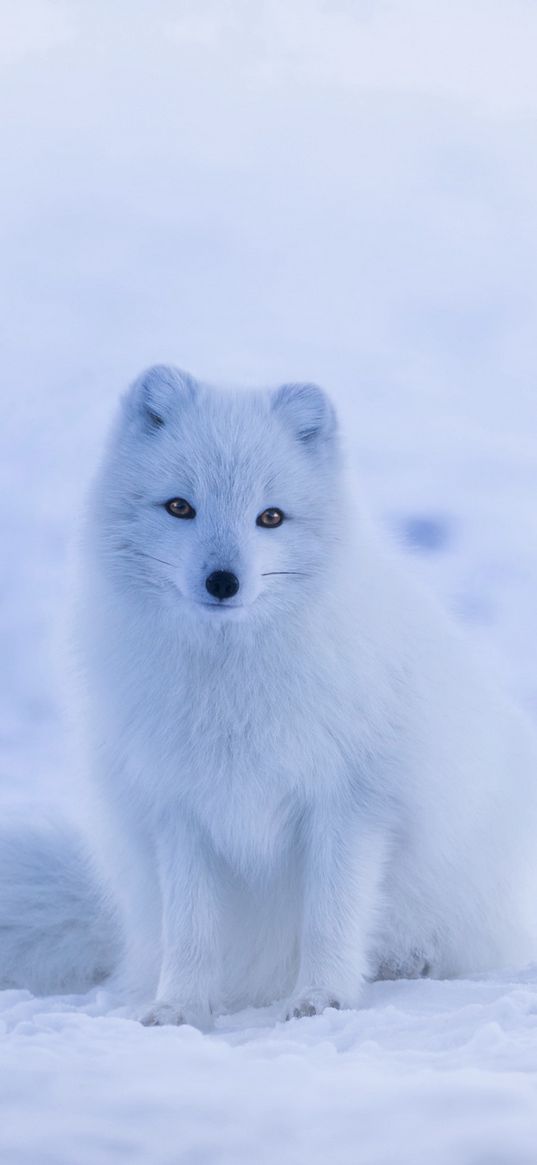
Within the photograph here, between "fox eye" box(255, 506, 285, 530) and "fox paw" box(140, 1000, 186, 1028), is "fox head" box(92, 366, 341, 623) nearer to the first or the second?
"fox eye" box(255, 506, 285, 530)

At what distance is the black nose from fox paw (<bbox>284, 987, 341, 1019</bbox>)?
0.65 m

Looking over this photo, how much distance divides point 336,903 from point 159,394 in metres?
0.88

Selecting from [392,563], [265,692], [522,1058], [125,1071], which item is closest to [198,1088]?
[125,1071]

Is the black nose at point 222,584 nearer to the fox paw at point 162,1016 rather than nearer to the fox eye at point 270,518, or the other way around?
the fox eye at point 270,518

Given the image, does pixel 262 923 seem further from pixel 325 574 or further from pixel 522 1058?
pixel 522 1058

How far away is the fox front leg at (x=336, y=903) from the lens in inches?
83.2

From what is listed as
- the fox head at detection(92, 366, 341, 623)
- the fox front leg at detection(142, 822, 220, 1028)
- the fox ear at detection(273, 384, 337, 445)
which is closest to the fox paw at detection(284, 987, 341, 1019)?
the fox front leg at detection(142, 822, 220, 1028)

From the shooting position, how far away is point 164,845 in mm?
2213

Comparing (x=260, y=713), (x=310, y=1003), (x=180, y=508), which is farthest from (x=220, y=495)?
(x=310, y=1003)

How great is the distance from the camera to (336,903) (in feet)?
6.98

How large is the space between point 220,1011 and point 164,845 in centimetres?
31

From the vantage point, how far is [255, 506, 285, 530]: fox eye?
202 centimetres

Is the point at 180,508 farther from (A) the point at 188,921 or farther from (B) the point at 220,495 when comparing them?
(A) the point at 188,921

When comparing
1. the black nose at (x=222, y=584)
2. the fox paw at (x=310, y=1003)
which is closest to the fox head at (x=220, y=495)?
the black nose at (x=222, y=584)
